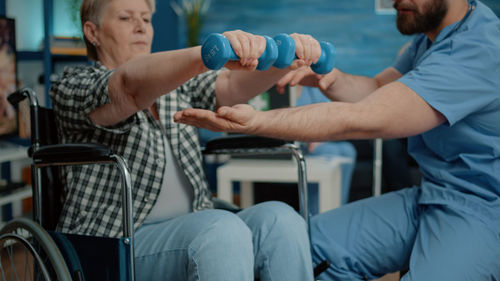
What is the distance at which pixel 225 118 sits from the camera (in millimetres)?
963

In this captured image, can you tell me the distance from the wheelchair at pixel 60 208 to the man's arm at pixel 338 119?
8.2 inches

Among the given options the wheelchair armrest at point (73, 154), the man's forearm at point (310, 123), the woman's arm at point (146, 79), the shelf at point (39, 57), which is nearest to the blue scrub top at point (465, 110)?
the man's forearm at point (310, 123)

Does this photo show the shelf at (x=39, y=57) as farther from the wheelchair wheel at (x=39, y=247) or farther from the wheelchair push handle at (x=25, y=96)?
the wheelchair wheel at (x=39, y=247)

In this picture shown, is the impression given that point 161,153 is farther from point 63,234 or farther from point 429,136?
point 429,136

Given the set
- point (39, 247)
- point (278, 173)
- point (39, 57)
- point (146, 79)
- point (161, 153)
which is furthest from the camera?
point (39, 57)

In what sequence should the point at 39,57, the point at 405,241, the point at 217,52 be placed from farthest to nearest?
1. the point at 39,57
2. the point at 405,241
3. the point at 217,52

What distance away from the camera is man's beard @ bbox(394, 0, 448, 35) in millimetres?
1323

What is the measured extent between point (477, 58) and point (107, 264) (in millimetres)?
940

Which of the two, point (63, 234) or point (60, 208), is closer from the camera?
point (63, 234)


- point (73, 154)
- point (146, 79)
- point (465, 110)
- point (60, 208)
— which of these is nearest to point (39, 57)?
point (60, 208)

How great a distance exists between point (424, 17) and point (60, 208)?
1075 millimetres

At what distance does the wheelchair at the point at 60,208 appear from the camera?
3.11ft

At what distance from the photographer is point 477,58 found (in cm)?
117

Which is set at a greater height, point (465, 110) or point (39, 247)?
point (465, 110)
